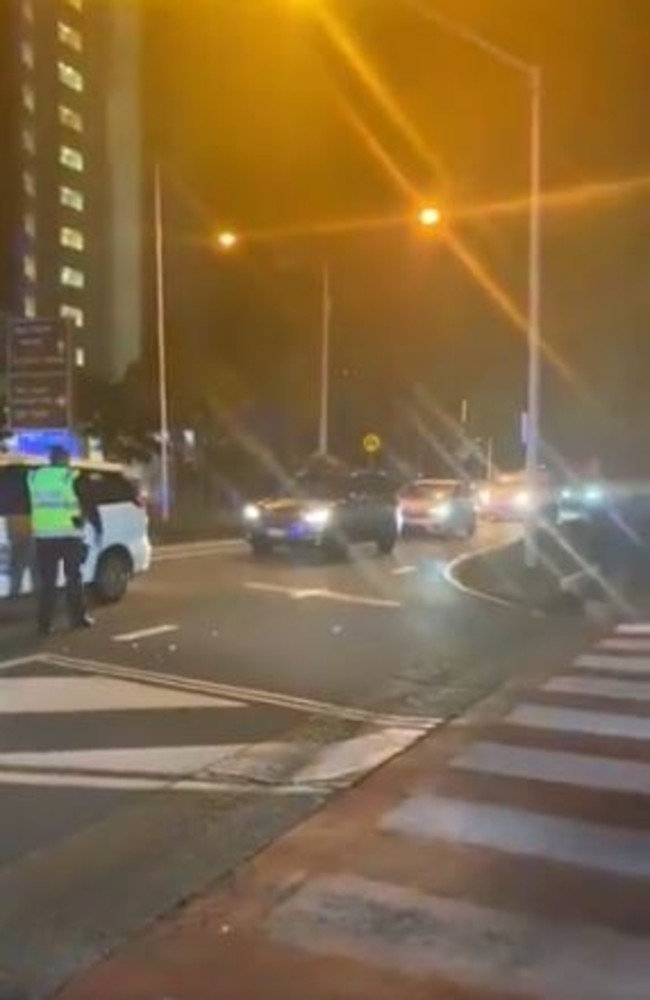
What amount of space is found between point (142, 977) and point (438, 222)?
22.6 meters

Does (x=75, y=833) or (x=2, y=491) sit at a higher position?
(x=2, y=491)

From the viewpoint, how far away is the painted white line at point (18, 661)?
12125mm

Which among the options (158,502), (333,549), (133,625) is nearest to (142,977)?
(133,625)

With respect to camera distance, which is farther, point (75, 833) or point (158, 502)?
point (158, 502)

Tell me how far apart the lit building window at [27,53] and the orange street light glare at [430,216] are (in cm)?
10864

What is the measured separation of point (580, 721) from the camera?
9.96 meters

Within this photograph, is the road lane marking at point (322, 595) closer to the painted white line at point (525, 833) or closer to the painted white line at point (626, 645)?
the painted white line at point (626, 645)

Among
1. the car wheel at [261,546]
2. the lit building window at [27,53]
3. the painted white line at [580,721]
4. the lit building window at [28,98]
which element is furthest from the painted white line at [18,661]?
the lit building window at [27,53]

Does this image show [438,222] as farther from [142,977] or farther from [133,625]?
[142,977]

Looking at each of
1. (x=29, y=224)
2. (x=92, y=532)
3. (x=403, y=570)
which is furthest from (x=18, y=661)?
(x=29, y=224)

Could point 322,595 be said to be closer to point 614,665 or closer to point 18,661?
point 614,665

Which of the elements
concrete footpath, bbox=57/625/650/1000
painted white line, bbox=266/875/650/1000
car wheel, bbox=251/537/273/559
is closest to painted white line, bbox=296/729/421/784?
concrete footpath, bbox=57/625/650/1000

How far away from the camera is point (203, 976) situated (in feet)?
16.3

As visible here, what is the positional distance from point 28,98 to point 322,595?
11714 centimetres
